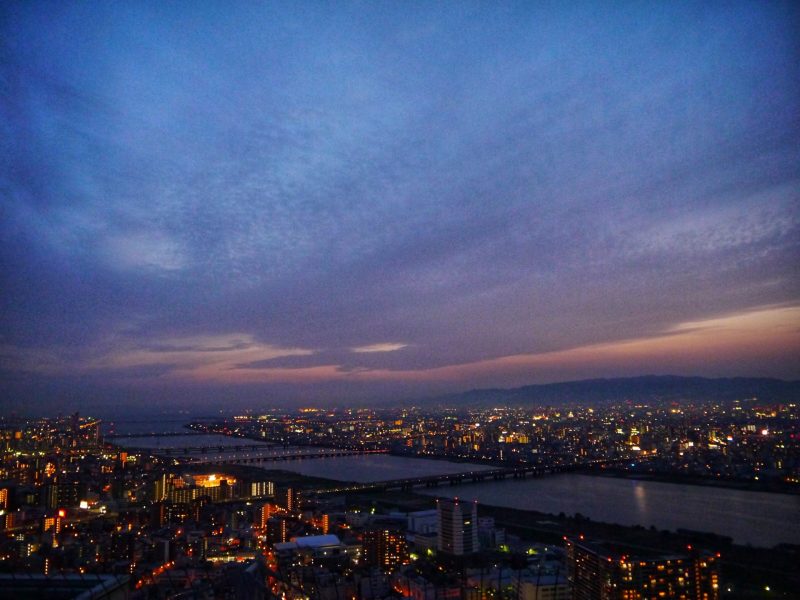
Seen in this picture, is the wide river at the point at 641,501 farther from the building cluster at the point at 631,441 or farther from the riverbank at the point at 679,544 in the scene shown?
the building cluster at the point at 631,441

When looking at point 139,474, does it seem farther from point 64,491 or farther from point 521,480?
point 521,480

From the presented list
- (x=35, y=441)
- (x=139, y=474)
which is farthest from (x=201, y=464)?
(x=35, y=441)

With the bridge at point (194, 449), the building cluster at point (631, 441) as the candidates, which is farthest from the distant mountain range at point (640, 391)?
the bridge at point (194, 449)

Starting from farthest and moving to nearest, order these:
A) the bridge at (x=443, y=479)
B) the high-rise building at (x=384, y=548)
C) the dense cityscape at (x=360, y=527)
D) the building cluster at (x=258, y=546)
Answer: the bridge at (x=443, y=479), the high-rise building at (x=384, y=548), the dense cityscape at (x=360, y=527), the building cluster at (x=258, y=546)

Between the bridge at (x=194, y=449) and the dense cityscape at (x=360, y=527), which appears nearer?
the dense cityscape at (x=360, y=527)

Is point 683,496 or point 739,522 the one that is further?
point 683,496
